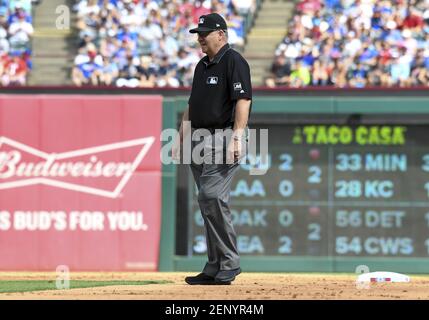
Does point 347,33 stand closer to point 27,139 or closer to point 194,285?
point 27,139

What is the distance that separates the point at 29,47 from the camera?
16.7 metres

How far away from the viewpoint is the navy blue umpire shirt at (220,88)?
27.8ft

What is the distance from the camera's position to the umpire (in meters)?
8.47

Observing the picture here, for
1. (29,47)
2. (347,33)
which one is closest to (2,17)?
(29,47)

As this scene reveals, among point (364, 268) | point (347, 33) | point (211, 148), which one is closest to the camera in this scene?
point (211, 148)

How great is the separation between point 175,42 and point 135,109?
2779mm

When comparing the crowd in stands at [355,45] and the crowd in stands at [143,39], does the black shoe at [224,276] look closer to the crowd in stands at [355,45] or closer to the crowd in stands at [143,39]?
the crowd in stands at [355,45]

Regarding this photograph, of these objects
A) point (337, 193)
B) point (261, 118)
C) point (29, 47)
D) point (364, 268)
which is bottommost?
point (364, 268)

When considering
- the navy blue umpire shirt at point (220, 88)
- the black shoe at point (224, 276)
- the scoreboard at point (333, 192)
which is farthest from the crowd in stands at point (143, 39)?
the black shoe at point (224, 276)

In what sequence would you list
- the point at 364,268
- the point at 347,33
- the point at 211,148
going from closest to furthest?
the point at 211,148 → the point at 364,268 → the point at 347,33

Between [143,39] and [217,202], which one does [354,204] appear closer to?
[143,39]

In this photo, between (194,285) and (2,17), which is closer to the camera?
(194,285)

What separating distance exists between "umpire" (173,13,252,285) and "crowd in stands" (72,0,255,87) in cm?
695

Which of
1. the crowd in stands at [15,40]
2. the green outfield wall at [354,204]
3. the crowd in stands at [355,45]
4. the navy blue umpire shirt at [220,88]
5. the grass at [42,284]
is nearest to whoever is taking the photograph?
the navy blue umpire shirt at [220,88]
